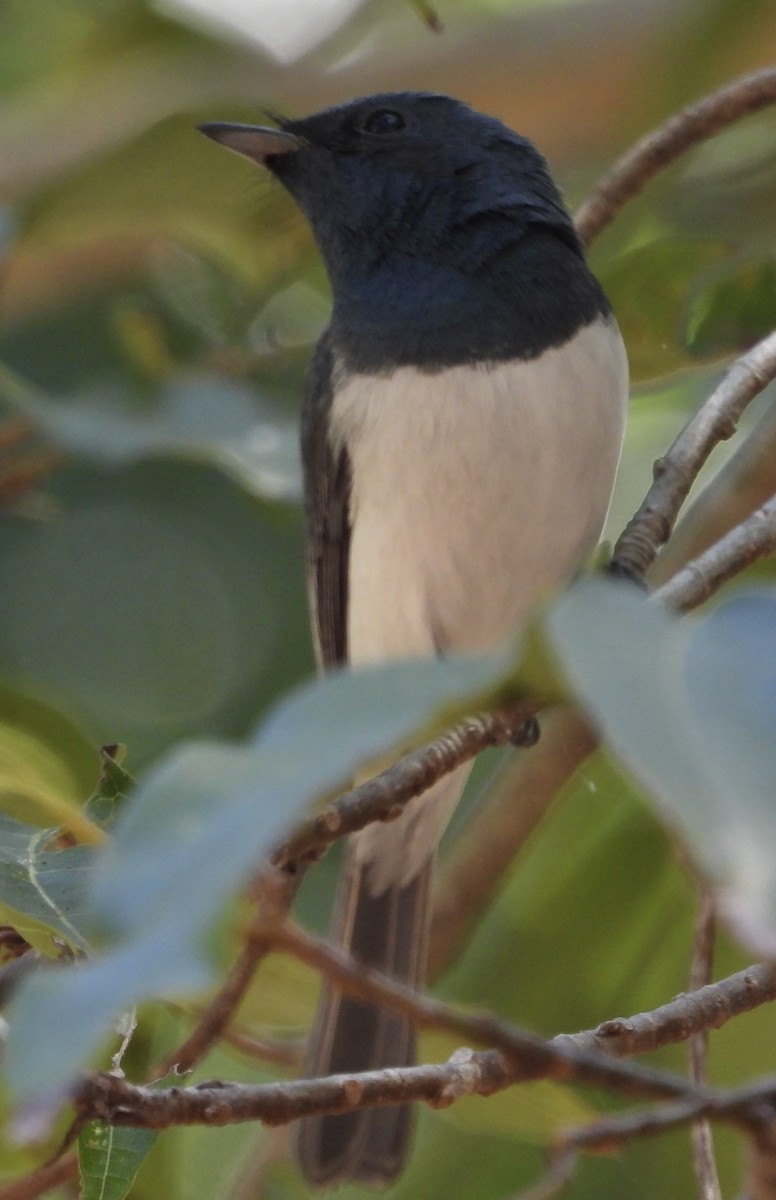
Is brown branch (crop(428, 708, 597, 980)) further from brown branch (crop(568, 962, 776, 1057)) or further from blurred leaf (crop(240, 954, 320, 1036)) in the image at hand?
brown branch (crop(568, 962, 776, 1057))

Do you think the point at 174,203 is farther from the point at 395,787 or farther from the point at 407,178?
the point at 395,787

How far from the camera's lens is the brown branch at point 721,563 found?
1.64 metres

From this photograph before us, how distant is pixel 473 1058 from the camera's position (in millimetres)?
1498

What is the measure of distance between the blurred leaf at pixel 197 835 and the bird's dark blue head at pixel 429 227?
156 centimetres

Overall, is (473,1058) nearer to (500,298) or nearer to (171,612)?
(500,298)

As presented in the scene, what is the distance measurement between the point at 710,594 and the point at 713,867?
1053 mm

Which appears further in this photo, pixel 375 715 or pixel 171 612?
pixel 171 612

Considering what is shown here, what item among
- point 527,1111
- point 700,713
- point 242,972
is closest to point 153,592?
point 527,1111

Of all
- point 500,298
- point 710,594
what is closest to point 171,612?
point 500,298

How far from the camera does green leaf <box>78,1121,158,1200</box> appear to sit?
4.64 feet

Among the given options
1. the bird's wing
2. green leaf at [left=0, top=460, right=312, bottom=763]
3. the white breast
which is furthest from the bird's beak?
green leaf at [left=0, top=460, right=312, bottom=763]

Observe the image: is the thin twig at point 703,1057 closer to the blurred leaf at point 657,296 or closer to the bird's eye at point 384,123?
the blurred leaf at point 657,296

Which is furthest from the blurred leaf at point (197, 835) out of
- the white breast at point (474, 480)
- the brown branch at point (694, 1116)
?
the white breast at point (474, 480)

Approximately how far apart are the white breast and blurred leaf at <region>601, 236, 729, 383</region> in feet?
0.83
